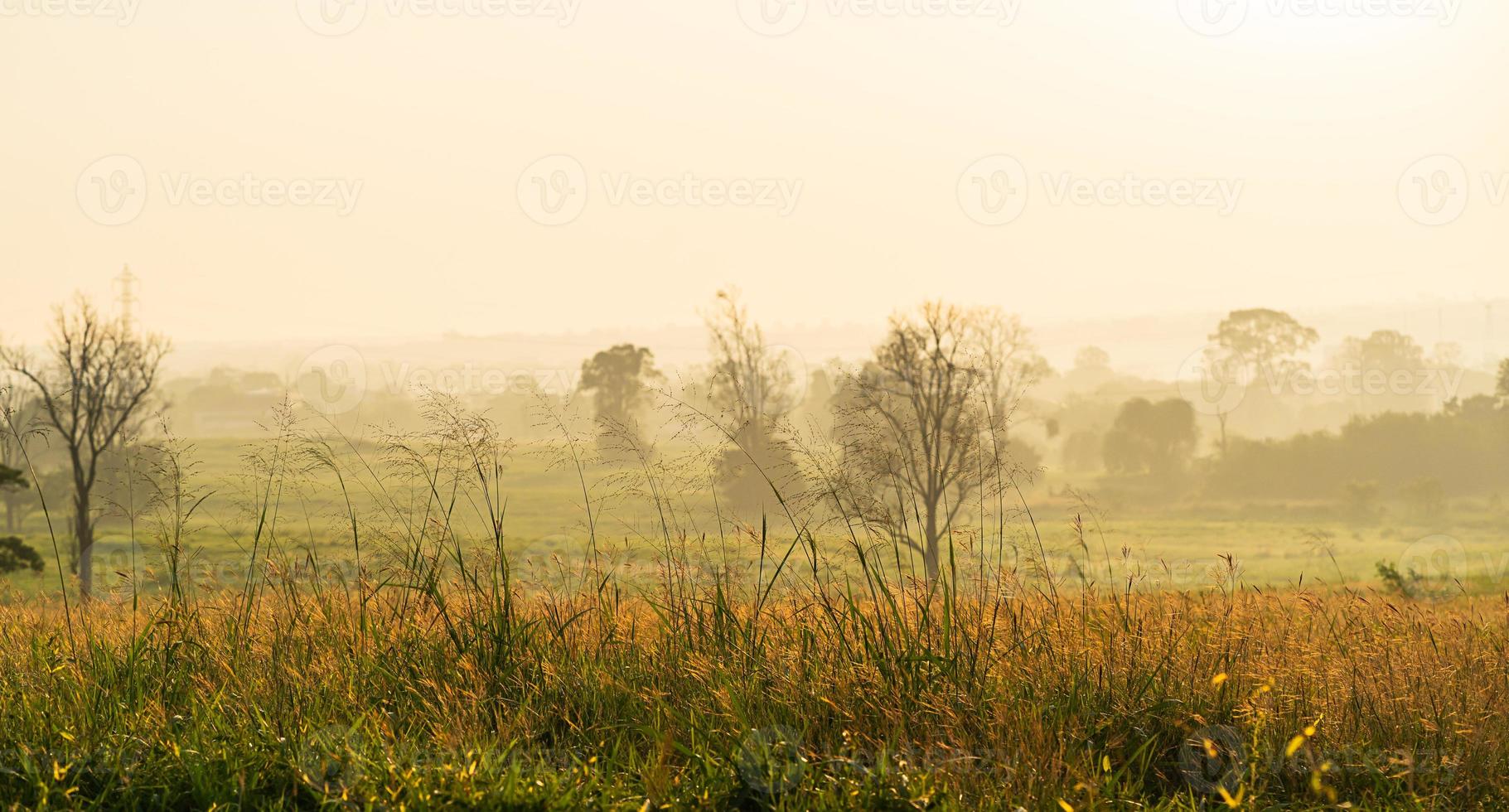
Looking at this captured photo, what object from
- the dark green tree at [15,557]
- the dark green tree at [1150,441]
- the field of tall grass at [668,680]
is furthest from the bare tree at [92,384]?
the dark green tree at [1150,441]

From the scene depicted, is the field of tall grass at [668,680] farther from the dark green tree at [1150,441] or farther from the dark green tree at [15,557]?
the dark green tree at [1150,441]

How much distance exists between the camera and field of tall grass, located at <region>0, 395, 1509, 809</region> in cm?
479

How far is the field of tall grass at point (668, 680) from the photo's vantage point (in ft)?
15.7

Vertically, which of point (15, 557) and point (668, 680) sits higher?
point (668, 680)

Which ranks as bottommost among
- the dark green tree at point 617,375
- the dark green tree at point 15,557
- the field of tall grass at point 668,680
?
the dark green tree at point 15,557

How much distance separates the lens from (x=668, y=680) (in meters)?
5.95

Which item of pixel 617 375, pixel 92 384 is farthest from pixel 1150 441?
pixel 92 384

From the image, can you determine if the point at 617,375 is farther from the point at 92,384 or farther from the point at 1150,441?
the point at 1150,441

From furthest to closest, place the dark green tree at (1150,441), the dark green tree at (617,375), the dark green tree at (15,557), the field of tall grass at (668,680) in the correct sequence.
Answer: the dark green tree at (1150,441), the dark green tree at (617,375), the dark green tree at (15,557), the field of tall grass at (668,680)

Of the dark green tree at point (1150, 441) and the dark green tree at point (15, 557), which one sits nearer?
the dark green tree at point (15, 557)

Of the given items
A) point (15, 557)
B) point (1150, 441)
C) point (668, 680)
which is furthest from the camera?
point (1150, 441)

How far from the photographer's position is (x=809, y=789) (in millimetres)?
4547

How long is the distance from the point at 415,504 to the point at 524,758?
2862mm

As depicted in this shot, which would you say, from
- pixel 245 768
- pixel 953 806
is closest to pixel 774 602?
pixel 953 806
